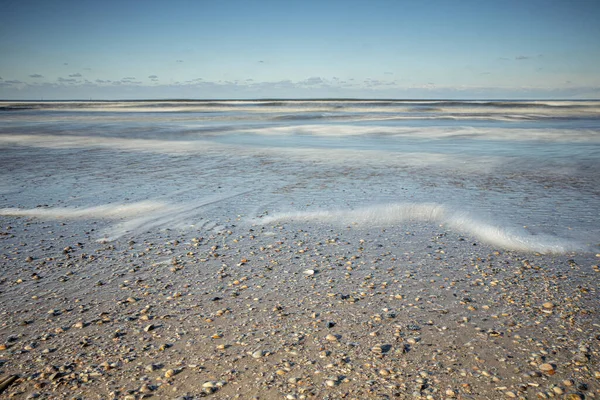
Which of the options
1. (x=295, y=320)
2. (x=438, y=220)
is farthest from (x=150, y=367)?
(x=438, y=220)

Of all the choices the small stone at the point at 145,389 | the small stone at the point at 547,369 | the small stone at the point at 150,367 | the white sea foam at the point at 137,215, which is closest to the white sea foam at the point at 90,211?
the white sea foam at the point at 137,215

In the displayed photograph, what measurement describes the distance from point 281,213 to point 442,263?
3434mm

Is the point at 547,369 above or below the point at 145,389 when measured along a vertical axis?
above

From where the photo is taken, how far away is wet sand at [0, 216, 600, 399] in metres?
3.32

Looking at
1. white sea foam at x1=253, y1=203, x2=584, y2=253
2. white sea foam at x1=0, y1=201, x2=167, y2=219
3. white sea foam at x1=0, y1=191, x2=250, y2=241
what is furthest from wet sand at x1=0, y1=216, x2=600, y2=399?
white sea foam at x1=0, y1=201, x2=167, y2=219

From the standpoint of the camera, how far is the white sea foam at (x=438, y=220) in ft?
20.7

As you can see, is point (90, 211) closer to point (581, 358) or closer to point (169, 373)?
point (169, 373)


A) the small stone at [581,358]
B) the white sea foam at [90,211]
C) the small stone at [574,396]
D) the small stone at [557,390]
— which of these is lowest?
the white sea foam at [90,211]

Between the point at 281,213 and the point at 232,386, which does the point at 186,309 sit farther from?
the point at 281,213

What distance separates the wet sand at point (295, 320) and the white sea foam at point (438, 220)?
0.38 metres

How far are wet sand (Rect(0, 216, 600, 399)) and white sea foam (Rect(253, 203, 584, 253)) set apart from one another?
1.26 feet

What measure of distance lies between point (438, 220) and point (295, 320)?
4349mm

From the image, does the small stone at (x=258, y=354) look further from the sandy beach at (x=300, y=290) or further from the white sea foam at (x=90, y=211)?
the white sea foam at (x=90, y=211)

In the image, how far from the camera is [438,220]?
7637 millimetres
